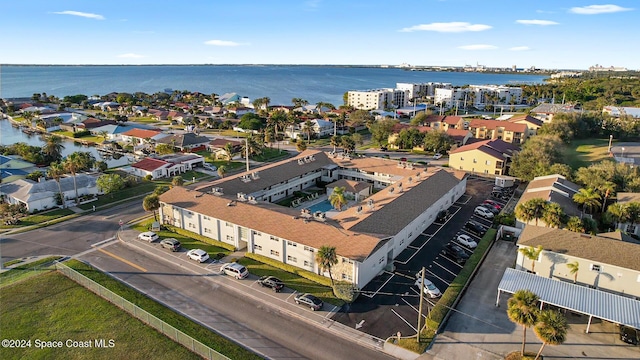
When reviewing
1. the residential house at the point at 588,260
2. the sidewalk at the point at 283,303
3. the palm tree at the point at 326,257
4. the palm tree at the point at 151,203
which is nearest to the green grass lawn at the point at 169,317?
the sidewalk at the point at 283,303

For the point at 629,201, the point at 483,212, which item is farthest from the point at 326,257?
the point at 629,201

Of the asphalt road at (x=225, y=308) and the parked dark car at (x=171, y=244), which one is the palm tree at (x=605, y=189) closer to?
the asphalt road at (x=225, y=308)

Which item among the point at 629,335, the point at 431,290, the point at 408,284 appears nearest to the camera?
the point at 629,335

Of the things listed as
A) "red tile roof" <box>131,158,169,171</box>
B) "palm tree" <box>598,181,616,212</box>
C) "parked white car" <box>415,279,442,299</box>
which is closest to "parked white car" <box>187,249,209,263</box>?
"parked white car" <box>415,279,442,299</box>

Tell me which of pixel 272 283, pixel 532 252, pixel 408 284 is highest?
pixel 532 252

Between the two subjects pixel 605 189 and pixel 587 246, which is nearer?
pixel 587 246

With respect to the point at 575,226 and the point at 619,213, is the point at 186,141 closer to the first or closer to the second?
the point at 575,226

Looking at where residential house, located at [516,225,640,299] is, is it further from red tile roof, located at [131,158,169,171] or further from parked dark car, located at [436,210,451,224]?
red tile roof, located at [131,158,169,171]
